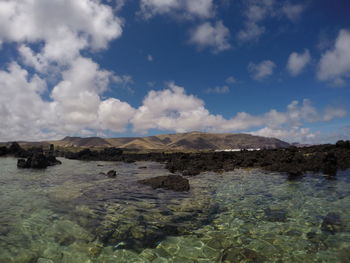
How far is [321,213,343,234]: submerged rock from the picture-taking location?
11.8 meters

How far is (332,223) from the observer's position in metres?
12.7

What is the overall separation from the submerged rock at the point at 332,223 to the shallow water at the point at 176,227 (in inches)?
3.8

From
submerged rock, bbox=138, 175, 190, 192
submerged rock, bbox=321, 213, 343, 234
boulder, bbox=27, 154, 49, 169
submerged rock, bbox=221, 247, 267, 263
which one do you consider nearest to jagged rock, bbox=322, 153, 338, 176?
submerged rock, bbox=321, 213, 343, 234

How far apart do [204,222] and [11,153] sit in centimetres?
9042

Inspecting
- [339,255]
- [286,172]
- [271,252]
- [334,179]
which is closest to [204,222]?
[271,252]

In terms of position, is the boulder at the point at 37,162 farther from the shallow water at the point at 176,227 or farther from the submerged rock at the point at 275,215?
the submerged rock at the point at 275,215

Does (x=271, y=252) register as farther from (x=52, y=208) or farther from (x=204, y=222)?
(x=52, y=208)

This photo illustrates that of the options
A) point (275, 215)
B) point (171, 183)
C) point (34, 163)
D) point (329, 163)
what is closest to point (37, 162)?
point (34, 163)

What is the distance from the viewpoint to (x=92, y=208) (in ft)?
54.3

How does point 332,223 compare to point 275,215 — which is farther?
point 275,215

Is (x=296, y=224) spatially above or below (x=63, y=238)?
above

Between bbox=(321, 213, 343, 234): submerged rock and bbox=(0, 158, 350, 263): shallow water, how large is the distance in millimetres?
97

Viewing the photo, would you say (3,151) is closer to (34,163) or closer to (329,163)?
(34,163)

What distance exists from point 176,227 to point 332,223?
336 inches
